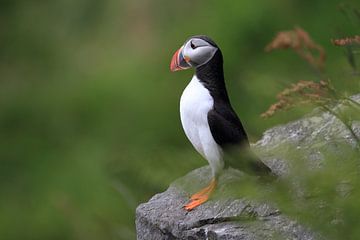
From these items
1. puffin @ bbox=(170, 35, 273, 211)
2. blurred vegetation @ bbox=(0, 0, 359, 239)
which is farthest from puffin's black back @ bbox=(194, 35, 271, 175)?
blurred vegetation @ bbox=(0, 0, 359, 239)

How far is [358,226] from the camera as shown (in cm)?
242

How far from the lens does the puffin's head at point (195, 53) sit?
12.3 feet

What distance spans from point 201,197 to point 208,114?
22cm

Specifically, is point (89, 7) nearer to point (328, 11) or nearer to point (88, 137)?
point (88, 137)

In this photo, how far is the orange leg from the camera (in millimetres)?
3693

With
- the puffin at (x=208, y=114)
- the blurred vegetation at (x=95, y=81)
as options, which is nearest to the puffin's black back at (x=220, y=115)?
the puffin at (x=208, y=114)

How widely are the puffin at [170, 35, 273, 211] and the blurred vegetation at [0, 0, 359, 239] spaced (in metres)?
3.11

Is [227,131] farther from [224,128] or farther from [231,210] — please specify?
[231,210]

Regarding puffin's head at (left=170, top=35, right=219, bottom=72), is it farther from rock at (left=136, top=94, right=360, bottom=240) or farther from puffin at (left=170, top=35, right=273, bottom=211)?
rock at (left=136, top=94, right=360, bottom=240)

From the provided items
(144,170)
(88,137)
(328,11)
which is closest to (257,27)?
(328,11)

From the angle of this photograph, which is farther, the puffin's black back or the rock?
the puffin's black back

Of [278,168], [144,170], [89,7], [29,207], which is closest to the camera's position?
[144,170]

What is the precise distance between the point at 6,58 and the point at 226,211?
601 cm

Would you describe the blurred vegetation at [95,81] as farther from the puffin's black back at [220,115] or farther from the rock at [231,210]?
the puffin's black back at [220,115]
